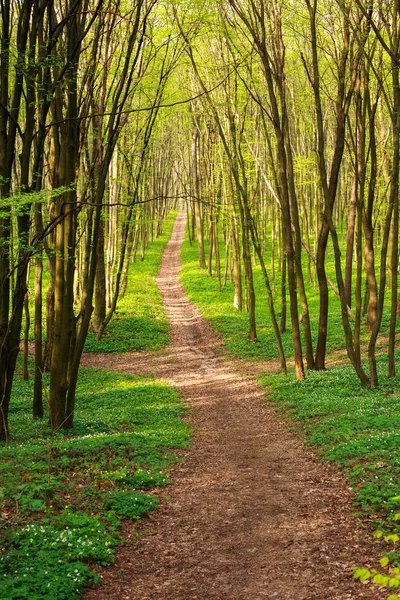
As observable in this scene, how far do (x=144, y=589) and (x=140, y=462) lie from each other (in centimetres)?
350

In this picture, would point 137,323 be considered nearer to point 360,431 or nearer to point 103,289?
point 103,289

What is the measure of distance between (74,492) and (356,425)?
4769 mm

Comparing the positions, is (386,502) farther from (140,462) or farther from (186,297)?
(186,297)

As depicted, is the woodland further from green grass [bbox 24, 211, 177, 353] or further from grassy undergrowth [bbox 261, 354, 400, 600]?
green grass [bbox 24, 211, 177, 353]

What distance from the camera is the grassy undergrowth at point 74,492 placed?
512 centimetres

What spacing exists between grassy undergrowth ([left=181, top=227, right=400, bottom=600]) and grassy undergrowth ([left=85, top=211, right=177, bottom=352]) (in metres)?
3.55

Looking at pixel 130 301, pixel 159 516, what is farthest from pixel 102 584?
pixel 130 301

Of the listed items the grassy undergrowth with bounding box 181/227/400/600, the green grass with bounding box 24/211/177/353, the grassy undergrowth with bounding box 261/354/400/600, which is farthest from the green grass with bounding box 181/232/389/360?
the grassy undergrowth with bounding box 261/354/400/600

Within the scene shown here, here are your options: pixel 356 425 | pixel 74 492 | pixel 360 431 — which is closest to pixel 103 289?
pixel 356 425

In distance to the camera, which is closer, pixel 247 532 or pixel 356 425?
pixel 247 532

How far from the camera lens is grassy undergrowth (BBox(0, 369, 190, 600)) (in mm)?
5117

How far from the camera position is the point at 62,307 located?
11.1 metres

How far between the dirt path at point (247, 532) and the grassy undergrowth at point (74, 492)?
0.30 metres

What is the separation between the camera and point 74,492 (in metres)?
7.15
